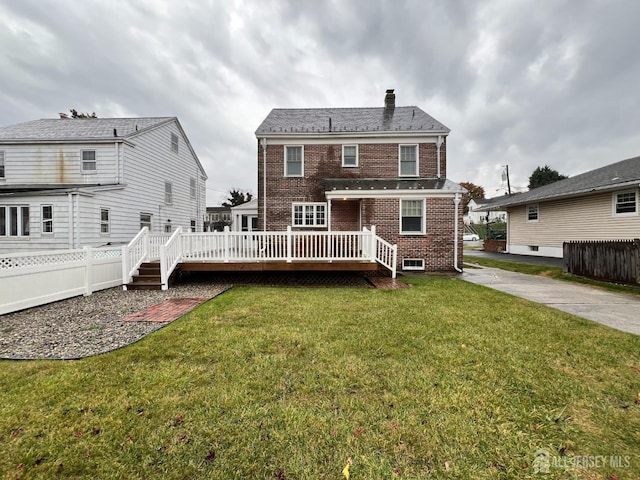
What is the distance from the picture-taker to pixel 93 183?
1389 centimetres

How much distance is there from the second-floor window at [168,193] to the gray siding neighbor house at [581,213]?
22961 mm

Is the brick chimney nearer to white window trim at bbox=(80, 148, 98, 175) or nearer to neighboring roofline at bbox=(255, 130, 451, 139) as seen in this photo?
neighboring roofline at bbox=(255, 130, 451, 139)

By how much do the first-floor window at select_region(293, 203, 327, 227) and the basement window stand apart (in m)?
4.25

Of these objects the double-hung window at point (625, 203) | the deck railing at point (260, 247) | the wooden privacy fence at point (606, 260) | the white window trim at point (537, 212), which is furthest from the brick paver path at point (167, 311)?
the white window trim at point (537, 212)

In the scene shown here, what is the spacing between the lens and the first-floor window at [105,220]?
1276cm

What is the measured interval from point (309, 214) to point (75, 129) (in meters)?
14.6

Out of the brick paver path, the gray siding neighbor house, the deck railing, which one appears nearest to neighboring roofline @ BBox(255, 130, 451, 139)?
the deck railing

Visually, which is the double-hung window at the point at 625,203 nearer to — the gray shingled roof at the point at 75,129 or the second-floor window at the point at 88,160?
the gray shingled roof at the point at 75,129

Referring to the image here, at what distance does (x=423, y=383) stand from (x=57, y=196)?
1599 centimetres

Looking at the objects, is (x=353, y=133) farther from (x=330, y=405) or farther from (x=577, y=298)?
(x=330, y=405)

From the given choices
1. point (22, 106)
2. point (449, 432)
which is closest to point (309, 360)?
point (449, 432)

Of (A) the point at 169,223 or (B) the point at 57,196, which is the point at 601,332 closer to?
(B) the point at 57,196

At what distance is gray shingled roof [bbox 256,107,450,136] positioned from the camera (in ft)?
43.5

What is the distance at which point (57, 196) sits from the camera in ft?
38.7
